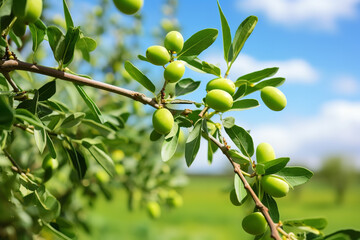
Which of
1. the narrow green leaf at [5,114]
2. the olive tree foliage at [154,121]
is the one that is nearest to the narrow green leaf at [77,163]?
the olive tree foliage at [154,121]

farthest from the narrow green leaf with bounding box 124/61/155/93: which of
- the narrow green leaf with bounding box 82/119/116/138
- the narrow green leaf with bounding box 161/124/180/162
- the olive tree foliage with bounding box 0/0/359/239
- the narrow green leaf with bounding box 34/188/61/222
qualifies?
the narrow green leaf with bounding box 34/188/61/222

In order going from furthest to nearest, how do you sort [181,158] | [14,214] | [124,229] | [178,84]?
[124,229]
[181,158]
[178,84]
[14,214]

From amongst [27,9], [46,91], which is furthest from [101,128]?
[27,9]

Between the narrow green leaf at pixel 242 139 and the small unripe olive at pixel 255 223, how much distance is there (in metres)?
0.14

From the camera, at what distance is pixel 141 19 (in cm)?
280

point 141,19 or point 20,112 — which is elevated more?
point 141,19

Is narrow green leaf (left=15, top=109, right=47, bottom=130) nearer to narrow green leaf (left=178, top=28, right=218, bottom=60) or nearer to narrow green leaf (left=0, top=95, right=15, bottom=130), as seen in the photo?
narrow green leaf (left=0, top=95, right=15, bottom=130)

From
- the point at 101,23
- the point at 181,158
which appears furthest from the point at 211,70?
the point at 101,23

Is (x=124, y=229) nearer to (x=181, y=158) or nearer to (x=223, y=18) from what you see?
(x=181, y=158)

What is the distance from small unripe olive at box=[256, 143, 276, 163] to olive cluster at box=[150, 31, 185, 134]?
8.3 inches

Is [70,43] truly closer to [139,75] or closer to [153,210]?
[139,75]

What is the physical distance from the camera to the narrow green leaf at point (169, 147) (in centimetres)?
71

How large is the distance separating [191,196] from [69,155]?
25.7 metres

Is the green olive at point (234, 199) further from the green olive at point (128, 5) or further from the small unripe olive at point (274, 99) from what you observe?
the green olive at point (128, 5)
